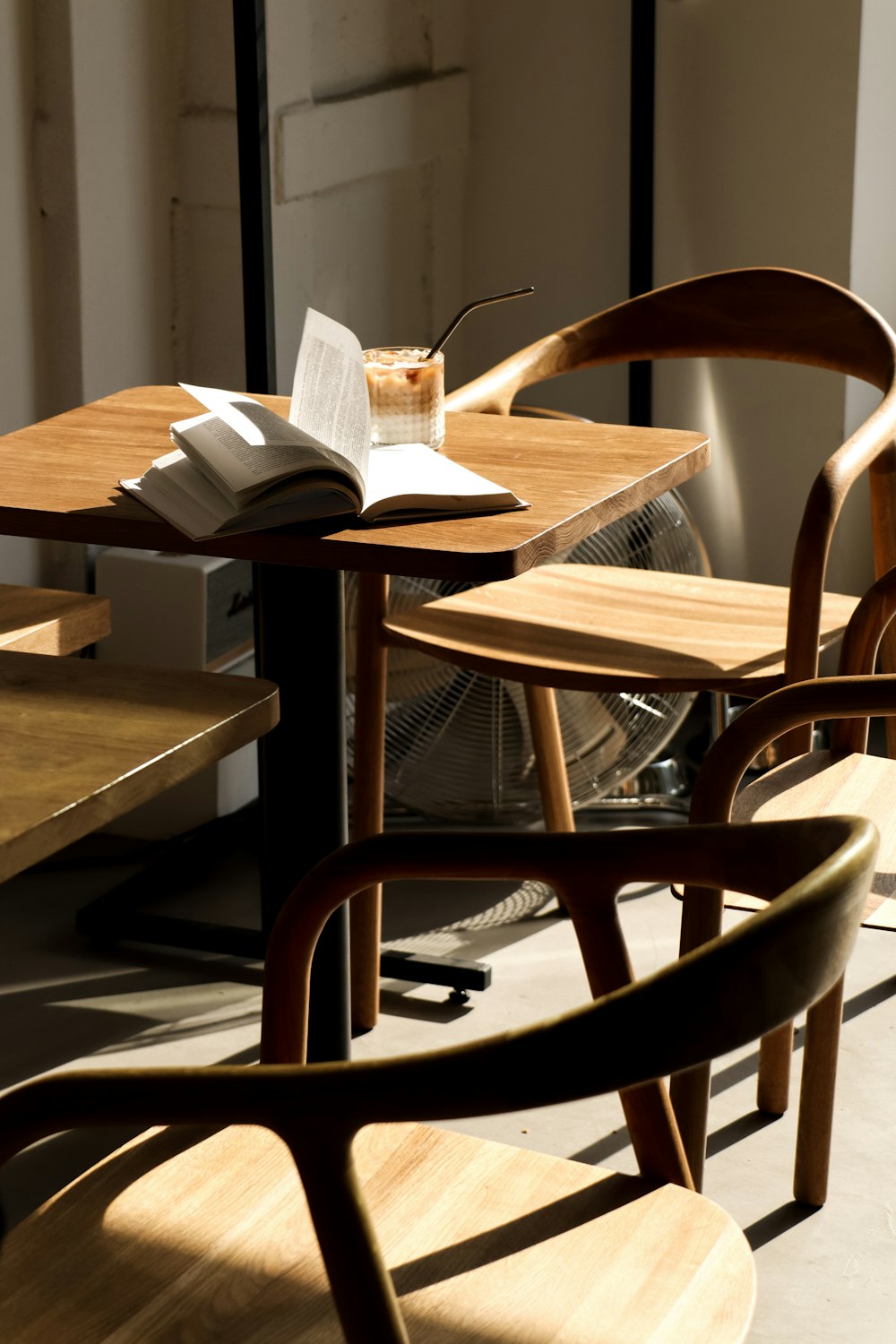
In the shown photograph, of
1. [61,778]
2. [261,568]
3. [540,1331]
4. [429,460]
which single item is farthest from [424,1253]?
[261,568]

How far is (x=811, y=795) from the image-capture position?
5.18 feet

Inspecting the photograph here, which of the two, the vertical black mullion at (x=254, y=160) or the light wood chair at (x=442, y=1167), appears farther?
the vertical black mullion at (x=254, y=160)

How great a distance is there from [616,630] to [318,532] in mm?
786

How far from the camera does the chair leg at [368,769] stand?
2.12 m

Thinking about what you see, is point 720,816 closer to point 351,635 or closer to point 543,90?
point 351,635

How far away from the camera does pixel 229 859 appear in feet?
8.89

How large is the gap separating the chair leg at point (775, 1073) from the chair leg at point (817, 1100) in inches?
5.5

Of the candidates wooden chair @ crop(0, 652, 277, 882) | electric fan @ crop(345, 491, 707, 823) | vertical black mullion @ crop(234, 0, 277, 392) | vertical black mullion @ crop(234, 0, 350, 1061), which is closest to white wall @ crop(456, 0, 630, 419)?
electric fan @ crop(345, 491, 707, 823)

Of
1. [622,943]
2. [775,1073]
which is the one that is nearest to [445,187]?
[775,1073]

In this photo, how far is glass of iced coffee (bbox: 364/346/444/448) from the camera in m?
1.62

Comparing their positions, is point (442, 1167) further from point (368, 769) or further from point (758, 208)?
point (758, 208)

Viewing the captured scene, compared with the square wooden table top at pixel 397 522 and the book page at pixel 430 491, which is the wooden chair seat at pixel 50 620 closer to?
the square wooden table top at pixel 397 522

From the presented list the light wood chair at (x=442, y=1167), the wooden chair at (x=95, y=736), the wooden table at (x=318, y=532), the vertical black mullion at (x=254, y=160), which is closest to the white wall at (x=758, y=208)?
the vertical black mullion at (x=254, y=160)

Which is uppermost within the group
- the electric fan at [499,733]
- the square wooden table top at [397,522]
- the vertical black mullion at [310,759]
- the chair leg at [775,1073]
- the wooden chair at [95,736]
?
the square wooden table top at [397,522]
